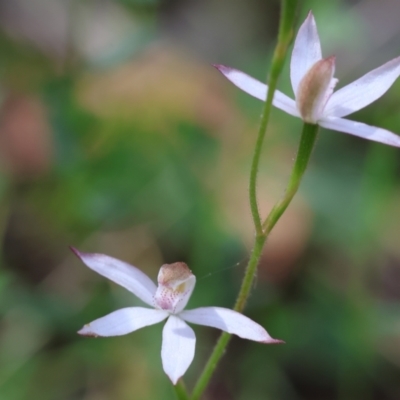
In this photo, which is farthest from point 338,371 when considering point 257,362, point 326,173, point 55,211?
point 55,211

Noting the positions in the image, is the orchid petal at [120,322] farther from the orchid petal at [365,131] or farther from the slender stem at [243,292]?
the orchid petal at [365,131]

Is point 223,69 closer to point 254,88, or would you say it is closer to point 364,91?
point 254,88

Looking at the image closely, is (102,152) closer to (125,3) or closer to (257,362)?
(125,3)

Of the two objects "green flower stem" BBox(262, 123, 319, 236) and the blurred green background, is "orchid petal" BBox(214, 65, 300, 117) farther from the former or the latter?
the blurred green background

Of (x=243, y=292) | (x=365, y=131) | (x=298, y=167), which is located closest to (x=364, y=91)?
(x=365, y=131)

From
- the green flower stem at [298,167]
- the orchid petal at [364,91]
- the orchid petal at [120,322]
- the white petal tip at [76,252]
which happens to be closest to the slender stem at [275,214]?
the green flower stem at [298,167]

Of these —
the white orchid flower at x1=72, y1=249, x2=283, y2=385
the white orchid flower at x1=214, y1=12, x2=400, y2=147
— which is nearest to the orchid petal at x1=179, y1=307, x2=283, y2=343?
the white orchid flower at x1=72, y1=249, x2=283, y2=385

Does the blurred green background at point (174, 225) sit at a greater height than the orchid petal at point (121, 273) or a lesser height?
lesser
